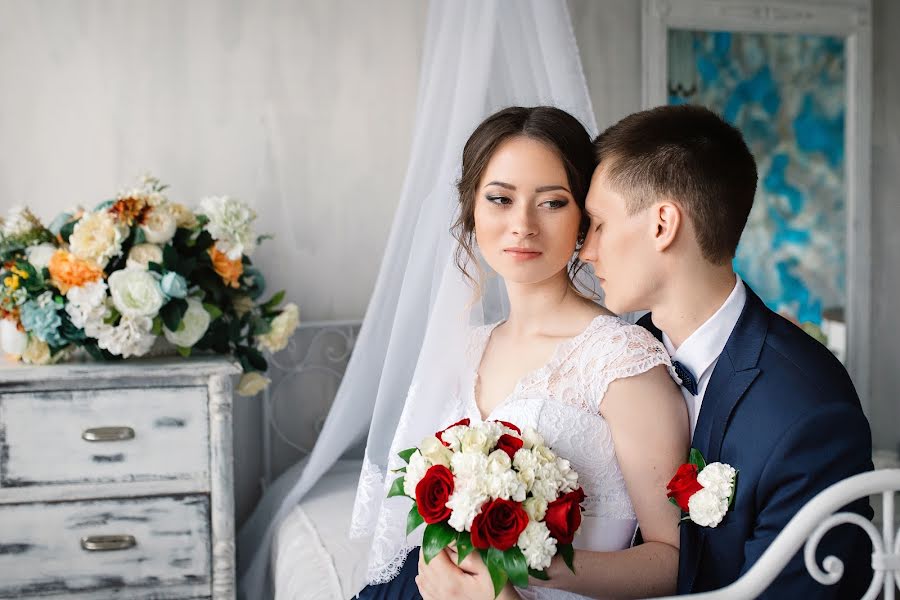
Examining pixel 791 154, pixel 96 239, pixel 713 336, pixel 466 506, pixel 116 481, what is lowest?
pixel 116 481

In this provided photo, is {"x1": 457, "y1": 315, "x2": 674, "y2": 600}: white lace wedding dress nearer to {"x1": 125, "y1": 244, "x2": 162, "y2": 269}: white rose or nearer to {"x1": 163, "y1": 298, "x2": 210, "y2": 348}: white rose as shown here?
{"x1": 163, "y1": 298, "x2": 210, "y2": 348}: white rose

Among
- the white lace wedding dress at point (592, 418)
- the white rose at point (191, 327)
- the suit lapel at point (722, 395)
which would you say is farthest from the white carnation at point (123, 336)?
the suit lapel at point (722, 395)

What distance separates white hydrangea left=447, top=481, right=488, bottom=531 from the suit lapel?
0.43 metres

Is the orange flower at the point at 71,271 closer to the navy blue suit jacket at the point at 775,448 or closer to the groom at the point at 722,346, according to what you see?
the groom at the point at 722,346

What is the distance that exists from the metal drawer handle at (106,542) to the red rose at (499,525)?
5.02ft

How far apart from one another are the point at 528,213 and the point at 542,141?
157 mm

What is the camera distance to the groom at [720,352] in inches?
53.8

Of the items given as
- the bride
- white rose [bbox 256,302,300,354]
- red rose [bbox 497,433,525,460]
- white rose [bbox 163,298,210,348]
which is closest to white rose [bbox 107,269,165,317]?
white rose [bbox 163,298,210,348]

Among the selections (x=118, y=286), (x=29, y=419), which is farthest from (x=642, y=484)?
(x=29, y=419)

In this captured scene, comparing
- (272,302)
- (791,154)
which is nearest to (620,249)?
(272,302)

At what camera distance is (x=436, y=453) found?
138 centimetres

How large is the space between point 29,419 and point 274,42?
1.64 metres

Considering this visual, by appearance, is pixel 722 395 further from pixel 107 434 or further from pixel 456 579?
pixel 107 434

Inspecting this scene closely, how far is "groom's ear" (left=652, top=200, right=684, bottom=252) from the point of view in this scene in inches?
60.4
